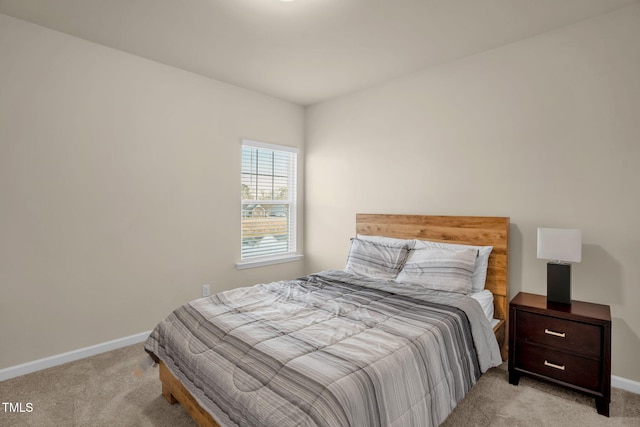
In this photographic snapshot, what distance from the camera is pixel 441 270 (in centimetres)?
266

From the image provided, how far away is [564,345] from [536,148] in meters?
1.50

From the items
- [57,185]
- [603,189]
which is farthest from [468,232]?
[57,185]

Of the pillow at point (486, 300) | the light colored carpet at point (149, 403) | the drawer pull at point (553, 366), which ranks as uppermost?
the pillow at point (486, 300)

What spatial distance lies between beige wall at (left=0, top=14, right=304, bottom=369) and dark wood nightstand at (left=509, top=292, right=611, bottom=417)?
9.41 ft

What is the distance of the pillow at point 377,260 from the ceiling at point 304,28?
1.80 metres

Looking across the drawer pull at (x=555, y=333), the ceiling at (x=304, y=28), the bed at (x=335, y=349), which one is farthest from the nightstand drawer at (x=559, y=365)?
the ceiling at (x=304, y=28)

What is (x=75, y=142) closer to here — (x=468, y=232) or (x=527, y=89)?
(x=468, y=232)

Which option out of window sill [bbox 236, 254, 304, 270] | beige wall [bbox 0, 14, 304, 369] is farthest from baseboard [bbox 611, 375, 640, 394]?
beige wall [bbox 0, 14, 304, 369]

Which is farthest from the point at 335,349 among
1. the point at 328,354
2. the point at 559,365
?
the point at 559,365

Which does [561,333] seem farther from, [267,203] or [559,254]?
[267,203]

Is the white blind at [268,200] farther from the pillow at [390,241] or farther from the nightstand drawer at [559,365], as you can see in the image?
the nightstand drawer at [559,365]

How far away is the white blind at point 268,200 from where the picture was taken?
12.9ft

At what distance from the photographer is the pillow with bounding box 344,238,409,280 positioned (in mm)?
3006

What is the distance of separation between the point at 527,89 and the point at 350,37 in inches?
60.0
